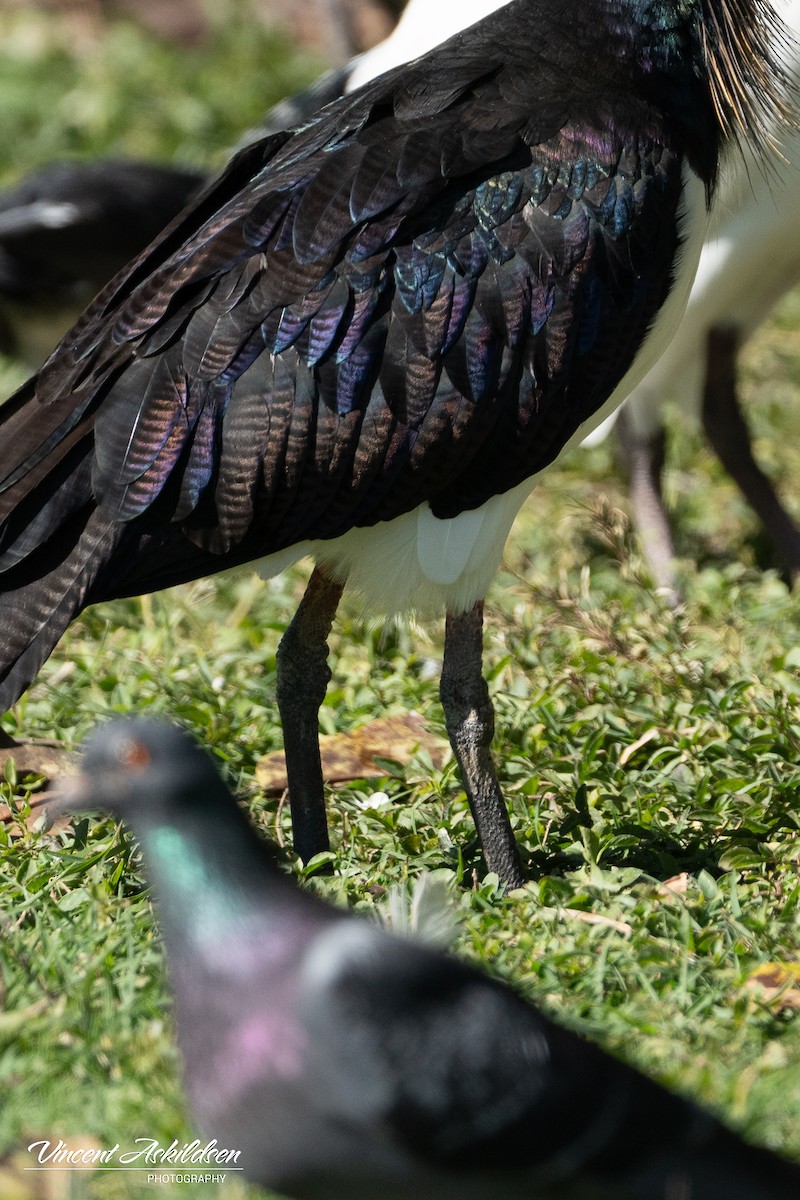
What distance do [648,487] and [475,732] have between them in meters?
2.46

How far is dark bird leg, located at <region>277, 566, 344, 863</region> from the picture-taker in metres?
4.13

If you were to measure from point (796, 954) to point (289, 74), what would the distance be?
8.90m

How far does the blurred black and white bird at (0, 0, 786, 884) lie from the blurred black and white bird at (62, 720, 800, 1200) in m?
1.17

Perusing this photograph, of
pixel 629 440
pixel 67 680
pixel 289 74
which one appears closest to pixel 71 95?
pixel 289 74

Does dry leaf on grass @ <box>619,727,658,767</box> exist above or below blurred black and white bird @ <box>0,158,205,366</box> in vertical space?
below

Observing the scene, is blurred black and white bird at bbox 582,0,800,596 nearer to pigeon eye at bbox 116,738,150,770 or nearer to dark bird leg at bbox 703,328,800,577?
dark bird leg at bbox 703,328,800,577

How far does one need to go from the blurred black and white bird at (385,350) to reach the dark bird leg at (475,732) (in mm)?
20

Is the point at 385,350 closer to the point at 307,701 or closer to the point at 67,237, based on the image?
the point at 307,701

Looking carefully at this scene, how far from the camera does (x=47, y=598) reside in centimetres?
359

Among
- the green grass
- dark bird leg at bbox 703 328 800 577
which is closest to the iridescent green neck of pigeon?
the green grass

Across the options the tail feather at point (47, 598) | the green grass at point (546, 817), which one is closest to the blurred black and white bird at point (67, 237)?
the green grass at point (546, 817)

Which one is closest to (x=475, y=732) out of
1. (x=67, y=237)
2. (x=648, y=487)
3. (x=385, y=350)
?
(x=385, y=350)

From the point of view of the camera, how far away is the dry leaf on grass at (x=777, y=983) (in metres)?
3.25

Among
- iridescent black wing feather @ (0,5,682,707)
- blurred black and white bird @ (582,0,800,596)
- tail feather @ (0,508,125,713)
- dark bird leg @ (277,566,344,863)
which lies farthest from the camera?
blurred black and white bird @ (582,0,800,596)
